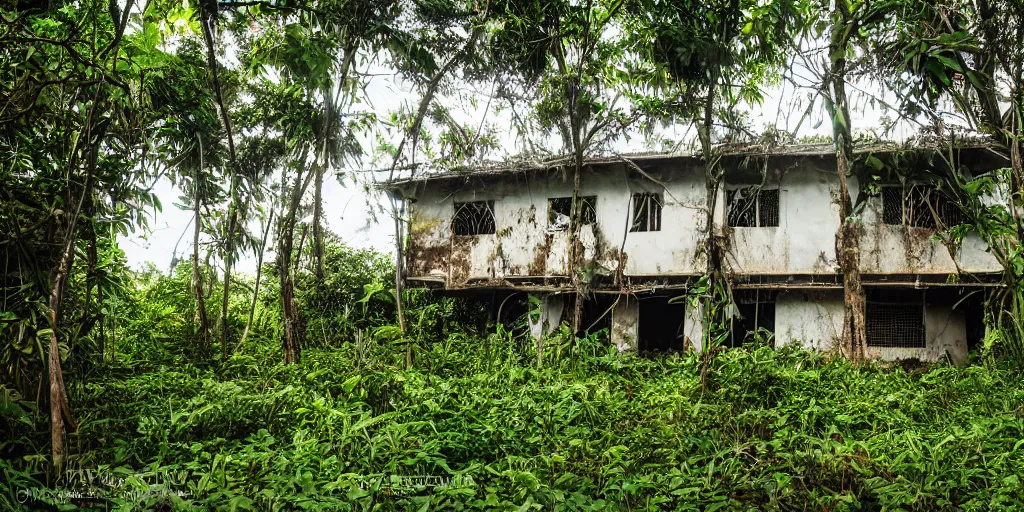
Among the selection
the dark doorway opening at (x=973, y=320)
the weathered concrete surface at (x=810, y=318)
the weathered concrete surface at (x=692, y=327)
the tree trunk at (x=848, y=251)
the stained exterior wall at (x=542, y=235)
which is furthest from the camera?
the stained exterior wall at (x=542, y=235)

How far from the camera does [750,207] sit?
1390 cm

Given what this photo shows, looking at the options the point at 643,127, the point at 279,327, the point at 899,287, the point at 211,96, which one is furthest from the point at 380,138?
the point at 899,287

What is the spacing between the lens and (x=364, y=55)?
1018 centimetres

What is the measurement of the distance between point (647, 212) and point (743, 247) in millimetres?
2162

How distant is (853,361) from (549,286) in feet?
19.5

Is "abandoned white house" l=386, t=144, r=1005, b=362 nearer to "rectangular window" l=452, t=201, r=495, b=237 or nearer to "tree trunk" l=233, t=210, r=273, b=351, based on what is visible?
"rectangular window" l=452, t=201, r=495, b=237

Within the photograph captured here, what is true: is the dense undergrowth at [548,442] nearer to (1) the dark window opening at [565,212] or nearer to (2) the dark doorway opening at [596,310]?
(2) the dark doorway opening at [596,310]

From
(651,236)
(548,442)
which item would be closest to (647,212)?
(651,236)

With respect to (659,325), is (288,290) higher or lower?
higher

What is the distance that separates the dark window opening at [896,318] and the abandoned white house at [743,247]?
22mm

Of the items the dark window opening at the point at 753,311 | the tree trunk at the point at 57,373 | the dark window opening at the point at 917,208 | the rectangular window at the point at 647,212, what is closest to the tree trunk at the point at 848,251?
the dark window opening at the point at 917,208

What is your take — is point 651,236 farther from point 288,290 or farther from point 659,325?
A: point 288,290

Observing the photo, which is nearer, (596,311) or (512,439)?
(512,439)

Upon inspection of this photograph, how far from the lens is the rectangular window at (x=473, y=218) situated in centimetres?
1526
